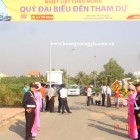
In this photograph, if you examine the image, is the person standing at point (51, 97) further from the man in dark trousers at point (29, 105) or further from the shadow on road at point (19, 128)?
the man in dark trousers at point (29, 105)

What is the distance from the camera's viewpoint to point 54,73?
56656mm

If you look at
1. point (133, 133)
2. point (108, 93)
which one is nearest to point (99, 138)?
point (133, 133)

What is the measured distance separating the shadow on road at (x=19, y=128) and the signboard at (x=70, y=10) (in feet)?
14.5

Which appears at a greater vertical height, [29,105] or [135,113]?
[29,105]

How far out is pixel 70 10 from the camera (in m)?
18.9

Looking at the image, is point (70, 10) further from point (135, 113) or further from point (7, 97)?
point (7, 97)

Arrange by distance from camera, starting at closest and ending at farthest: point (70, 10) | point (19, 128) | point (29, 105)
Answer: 1. point (29, 105)
2. point (19, 128)
3. point (70, 10)

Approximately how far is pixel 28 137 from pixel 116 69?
226ft

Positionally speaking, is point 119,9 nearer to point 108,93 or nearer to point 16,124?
point 16,124

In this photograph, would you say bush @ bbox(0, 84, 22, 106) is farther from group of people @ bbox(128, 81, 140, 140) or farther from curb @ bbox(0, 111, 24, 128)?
group of people @ bbox(128, 81, 140, 140)

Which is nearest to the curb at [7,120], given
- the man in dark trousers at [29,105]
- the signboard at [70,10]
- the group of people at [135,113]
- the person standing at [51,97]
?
the person standing at [51,97]

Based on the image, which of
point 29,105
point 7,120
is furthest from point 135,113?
point 7,120

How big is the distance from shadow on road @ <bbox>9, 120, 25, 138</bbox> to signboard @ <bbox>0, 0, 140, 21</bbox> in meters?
4.43

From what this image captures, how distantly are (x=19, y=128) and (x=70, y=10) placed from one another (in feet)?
18.2
